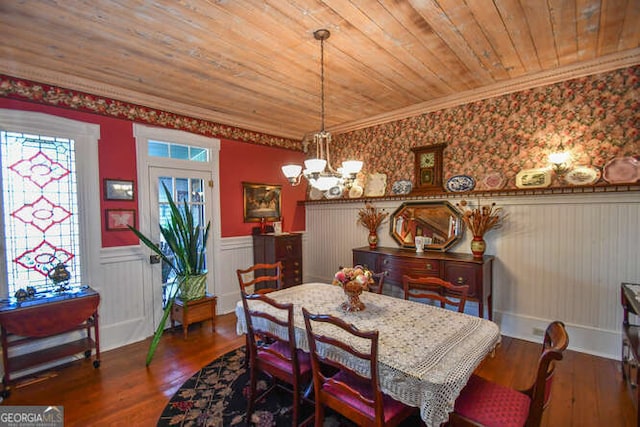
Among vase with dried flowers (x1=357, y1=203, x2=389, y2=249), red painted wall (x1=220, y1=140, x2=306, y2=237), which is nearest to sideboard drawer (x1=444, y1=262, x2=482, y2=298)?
vase with dried flowers (x1=357, y1=203, x2=389, y2=249)

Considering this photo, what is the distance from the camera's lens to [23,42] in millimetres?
2236

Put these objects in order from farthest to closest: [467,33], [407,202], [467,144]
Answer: [407,202] → [467,144] → [467,33]

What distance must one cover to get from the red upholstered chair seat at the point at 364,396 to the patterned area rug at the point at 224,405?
15.5 inches

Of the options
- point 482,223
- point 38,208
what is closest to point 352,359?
point 482,223

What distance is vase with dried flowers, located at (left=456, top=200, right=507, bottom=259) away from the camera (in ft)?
10.4

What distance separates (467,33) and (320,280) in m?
3.92

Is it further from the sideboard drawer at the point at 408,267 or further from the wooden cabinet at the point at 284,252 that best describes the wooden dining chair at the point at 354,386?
the wooden cabinet at the point at 284,252

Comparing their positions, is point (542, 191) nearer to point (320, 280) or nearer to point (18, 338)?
point (320, 280)

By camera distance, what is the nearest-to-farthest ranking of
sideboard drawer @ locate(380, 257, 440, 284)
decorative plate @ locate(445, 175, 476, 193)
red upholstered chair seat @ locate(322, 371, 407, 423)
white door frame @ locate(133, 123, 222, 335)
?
red upholstered chair seat @ locate(322, 371, 407, 423) < sideboard drawer @ locate(380, 257, 440, 284) < white door frame @ locate(133, 123, 222, 335) < decorative plate @ locate(445, 175, 476, 193)

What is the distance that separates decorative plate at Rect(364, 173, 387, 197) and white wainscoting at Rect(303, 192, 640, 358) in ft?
3.21

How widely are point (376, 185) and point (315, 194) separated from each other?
47.7 inches

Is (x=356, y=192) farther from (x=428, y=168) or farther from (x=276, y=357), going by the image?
(x=276, y=357)

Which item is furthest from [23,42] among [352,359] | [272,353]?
[352,359]

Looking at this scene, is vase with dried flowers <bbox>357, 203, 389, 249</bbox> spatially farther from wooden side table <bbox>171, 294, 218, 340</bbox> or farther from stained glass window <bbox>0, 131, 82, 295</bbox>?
stained glass window <bbox>0, 131, 82, 295</bbox>
